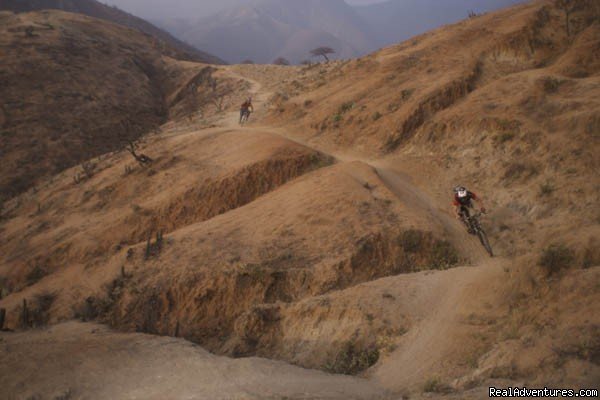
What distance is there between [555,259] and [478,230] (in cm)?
417

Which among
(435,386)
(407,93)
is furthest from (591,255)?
(407,93)

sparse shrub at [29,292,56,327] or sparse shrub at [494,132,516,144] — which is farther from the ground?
sparse shrub at [494,132,516,144]

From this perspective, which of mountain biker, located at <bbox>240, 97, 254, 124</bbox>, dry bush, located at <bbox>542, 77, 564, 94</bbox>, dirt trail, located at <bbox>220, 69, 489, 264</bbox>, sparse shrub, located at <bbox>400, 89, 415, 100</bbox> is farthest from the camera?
mountain biker, located at <bbox>240, 97, 254, 124</bbox>

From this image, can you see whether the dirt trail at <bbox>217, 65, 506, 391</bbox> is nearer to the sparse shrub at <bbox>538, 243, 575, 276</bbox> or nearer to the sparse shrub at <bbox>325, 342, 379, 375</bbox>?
the sparse shrub at <bbox>325, 342, 379, 375</bbox>

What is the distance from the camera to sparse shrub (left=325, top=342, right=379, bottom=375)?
6176mm

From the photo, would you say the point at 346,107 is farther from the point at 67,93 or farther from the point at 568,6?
the point at 67,93

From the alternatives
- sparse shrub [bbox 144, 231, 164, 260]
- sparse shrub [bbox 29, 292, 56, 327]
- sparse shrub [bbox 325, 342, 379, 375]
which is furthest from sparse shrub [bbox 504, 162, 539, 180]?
sparse shrub [bbox 29, 292, 56, 327]

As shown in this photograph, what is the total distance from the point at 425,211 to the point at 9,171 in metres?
25.6

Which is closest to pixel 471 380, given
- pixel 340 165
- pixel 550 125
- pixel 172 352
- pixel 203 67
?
pixel 172 352

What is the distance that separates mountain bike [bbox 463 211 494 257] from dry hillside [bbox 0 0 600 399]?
214mm

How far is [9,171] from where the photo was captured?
24.7 m

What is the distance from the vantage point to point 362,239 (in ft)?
33.9

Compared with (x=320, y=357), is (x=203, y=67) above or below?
above

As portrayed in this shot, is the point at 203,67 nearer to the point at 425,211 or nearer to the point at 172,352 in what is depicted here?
the point at 425,211
